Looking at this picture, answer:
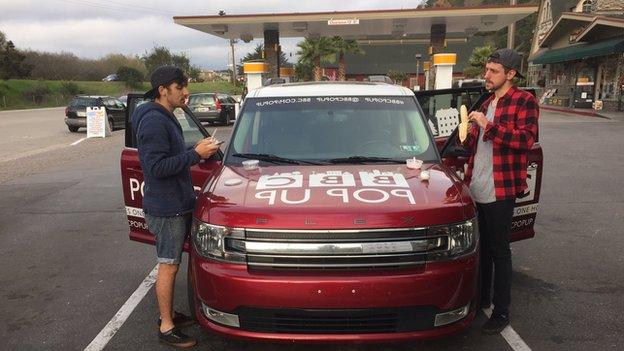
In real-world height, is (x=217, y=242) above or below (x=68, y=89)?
above

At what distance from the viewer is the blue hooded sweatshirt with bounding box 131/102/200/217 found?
10.5 feet

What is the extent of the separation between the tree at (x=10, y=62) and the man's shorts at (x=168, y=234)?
5760 centimetres

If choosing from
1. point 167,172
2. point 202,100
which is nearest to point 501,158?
point 167,172

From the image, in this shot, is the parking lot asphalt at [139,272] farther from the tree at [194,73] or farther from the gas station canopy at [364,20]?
the tree at [194,73]

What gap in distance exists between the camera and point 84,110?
20844 mm

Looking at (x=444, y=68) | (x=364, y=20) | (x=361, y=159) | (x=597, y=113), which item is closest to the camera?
(x=361, y=159)

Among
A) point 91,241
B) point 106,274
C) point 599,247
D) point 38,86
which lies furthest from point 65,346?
point 38,86

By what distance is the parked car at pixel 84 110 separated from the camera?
68.5 ft

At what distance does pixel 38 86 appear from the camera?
50688 mm

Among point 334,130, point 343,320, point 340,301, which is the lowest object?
point 343,320

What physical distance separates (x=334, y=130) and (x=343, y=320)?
1.70m

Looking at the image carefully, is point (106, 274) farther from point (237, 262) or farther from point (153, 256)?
point (237, 262)

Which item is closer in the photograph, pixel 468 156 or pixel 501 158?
pixel 501 158

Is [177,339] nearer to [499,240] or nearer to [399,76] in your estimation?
[499,240]
